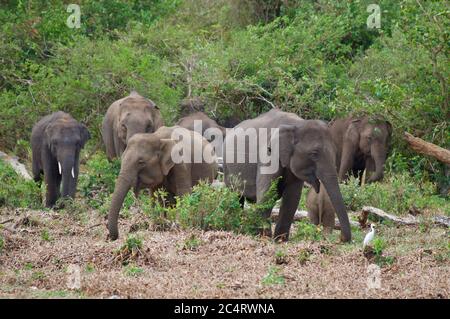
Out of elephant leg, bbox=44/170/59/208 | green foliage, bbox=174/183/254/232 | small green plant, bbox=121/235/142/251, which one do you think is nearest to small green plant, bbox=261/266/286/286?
small green plant, bbox=121/235/142/251

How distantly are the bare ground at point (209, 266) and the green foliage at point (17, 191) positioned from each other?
7.50 ft

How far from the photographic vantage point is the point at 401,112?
1716 centimetres

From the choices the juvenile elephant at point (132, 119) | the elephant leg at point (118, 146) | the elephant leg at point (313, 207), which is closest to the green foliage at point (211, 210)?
the elephant leg at point (313, 207)

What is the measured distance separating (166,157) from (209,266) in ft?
11.0

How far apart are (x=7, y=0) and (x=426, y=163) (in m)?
10.1

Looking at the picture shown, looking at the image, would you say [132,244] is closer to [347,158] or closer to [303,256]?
[303,256]

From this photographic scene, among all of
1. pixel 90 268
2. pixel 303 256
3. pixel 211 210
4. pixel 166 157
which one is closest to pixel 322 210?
pixel 211 210

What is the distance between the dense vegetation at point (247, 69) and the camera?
56.0 ft

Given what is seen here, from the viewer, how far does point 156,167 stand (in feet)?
47.7

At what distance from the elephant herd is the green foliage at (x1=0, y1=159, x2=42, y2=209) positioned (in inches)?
12.0

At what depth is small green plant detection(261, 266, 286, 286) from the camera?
10.6 metres

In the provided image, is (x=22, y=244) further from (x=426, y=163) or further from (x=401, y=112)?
(x=426, y=163)

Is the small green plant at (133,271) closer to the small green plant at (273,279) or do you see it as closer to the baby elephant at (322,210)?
the small green plant at (273,279)
